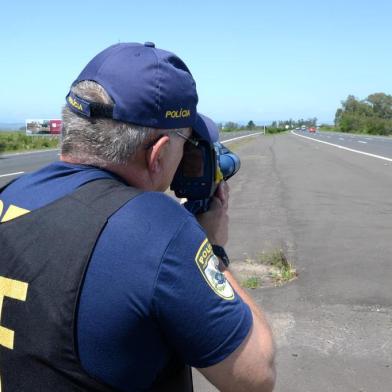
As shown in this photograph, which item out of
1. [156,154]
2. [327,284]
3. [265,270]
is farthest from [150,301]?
[265,270]

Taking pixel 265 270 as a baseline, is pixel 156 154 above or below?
above

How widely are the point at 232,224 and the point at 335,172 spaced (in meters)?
10.7

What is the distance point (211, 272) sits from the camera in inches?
55.6

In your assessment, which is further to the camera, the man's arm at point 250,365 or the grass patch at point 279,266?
the grass patch at point 279,266

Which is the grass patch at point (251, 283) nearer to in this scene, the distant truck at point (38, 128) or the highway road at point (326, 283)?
the highway road at point (326, 283)

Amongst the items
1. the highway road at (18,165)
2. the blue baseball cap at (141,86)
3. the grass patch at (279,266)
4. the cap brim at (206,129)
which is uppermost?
the blue baseball cap at (141,86)

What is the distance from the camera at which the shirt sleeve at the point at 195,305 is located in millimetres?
1312

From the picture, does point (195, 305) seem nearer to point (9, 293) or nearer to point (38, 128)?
point (9, 293)

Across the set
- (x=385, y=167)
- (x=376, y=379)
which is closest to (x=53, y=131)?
(x=385, y=167)

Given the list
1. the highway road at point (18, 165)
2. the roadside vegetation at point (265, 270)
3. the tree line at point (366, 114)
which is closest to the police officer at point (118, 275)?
the roadside vegetation at point (265, 270)

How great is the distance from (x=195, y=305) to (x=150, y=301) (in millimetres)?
111

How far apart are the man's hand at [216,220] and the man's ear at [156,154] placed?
1.25ft

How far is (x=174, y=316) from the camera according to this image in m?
1.32

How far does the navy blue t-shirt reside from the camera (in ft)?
4.31
